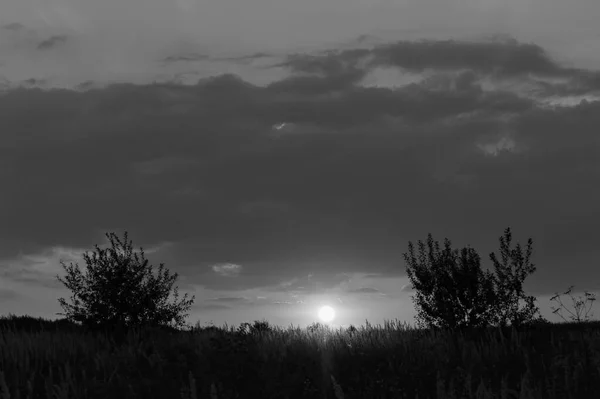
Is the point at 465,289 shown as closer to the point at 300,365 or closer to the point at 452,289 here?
the point at 452,289

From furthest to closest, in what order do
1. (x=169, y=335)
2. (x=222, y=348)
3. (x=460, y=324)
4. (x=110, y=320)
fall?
(x=110, y=320)
(x=460, y=324)
(x=169, y=335)
(x=222, y=348)

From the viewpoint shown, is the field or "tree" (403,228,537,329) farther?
"tree" (403,228,537,329)

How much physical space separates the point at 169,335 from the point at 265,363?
402 centimetres

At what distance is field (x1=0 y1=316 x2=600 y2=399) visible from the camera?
36.1 ft

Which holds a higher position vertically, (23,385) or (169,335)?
Result: (169,335)

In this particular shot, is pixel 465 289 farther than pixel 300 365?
Yes

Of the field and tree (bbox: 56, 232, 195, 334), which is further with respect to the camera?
tree (bbox: 56, 232, 195, 334)

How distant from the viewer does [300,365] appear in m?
12.4

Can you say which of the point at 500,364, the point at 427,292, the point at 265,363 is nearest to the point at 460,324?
the point at 427,292

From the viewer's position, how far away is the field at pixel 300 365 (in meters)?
11.0

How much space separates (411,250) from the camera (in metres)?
20.9

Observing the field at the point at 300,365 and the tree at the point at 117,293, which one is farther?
the tree at the point at 117,293

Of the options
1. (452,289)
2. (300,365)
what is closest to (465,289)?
(452,289)

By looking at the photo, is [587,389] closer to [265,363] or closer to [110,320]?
[265,363]
